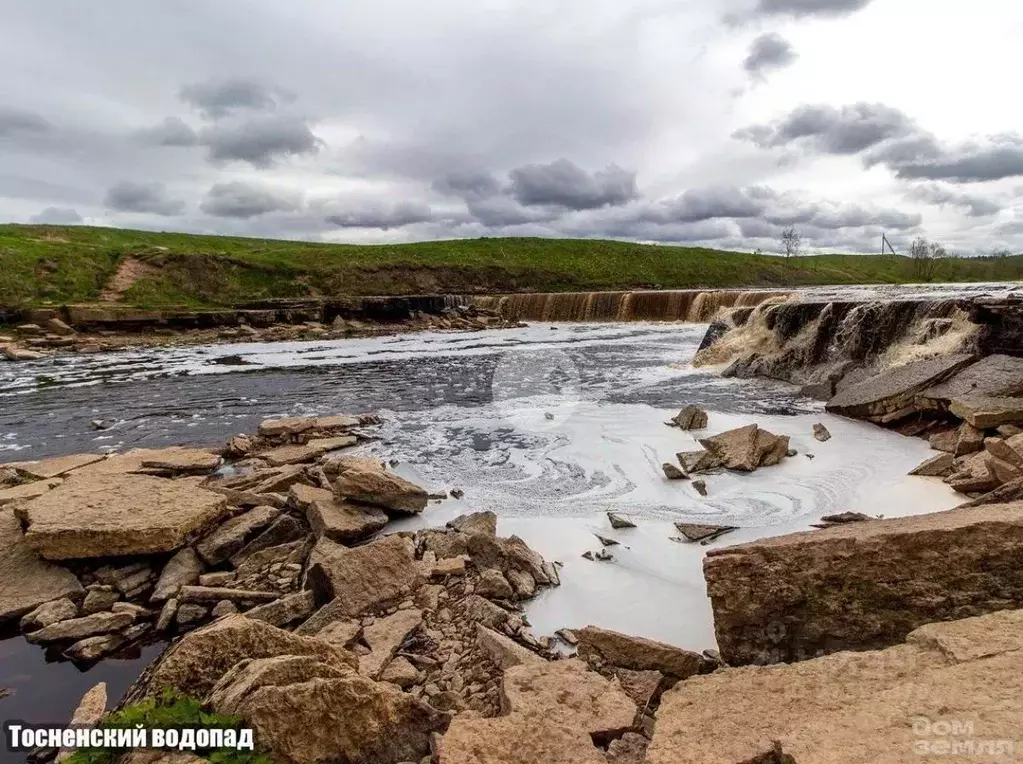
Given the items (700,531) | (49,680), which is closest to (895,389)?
(700,531)

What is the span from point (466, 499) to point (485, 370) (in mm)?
11936

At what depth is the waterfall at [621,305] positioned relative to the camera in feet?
111

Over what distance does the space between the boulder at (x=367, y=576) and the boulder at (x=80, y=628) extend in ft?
4.40

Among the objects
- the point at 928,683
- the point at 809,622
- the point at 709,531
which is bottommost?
the point at 709,531

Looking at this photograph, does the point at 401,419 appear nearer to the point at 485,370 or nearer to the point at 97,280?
the point at 485,370

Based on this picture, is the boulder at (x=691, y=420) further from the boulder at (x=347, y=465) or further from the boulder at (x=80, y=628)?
the boulder at (x=80, y=628)

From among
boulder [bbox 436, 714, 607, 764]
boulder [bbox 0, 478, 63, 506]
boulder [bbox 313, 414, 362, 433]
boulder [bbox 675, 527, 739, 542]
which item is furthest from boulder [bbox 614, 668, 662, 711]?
boulder [bbox 313, 414, 362, 433]

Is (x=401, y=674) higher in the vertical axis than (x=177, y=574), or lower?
higher

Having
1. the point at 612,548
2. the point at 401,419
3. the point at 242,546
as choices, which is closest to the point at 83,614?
the point at 242,546

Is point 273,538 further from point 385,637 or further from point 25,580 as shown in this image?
point 385,637

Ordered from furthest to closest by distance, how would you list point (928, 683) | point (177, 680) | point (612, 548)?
1. point (612, 548)
2. point (177, 680)
3. point (928, 683)

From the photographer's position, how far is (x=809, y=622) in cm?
300

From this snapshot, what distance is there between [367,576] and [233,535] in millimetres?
1625

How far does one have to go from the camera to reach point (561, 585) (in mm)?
4371
